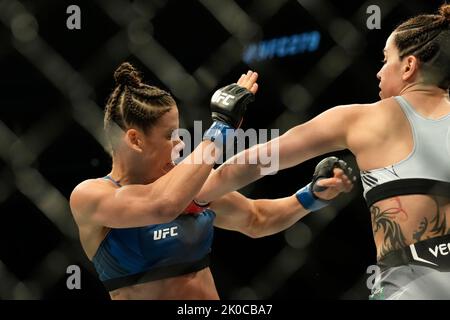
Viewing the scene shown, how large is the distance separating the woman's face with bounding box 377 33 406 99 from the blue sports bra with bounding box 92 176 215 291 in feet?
2.44

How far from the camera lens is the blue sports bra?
218cm

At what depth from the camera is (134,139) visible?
2229mm

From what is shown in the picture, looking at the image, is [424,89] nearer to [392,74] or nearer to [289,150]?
[392,74]

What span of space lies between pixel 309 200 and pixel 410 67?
69 centimetres

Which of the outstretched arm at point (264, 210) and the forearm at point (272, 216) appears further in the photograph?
the forearm at point (272, 216)

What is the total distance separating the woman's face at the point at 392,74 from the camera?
6.38ft

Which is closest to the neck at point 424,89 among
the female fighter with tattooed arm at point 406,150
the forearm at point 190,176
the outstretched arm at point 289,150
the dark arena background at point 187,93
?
the female fighter with tattooed arm at point 406,150

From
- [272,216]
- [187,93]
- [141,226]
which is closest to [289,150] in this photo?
[141,226]

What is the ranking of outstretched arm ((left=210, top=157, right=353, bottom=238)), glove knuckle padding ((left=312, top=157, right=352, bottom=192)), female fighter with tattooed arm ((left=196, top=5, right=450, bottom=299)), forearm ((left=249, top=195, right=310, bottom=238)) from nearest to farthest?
female fighter with tattooed arm ((left=196, top=5, right=450, bottom=299))
glove knuckle padding ((left=312, top=157, right=352, bottom=192))
outstretched arm ((left=210, top=157, right=353, bottom=238))
forearm ((left=249, top=195, right=310, bottom=238))

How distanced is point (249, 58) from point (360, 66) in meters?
0.57

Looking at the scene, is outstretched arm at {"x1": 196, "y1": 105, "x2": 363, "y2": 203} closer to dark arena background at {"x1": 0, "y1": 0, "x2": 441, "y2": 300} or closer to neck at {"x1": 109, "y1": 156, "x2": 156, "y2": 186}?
neck at {"x1": 109, "y1": 156, "x2": 156, "y2": 186}

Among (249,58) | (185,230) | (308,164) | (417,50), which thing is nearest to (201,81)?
(249,58)

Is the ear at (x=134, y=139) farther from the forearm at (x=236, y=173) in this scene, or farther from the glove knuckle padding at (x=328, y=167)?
the glove knuckle padding at (x=328, y=167)

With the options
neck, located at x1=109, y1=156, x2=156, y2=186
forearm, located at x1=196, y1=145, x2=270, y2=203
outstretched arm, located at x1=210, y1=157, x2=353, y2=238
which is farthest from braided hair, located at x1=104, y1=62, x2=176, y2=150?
outstretched arm, located at x1=210, y1=157, x2=353, y2=238
